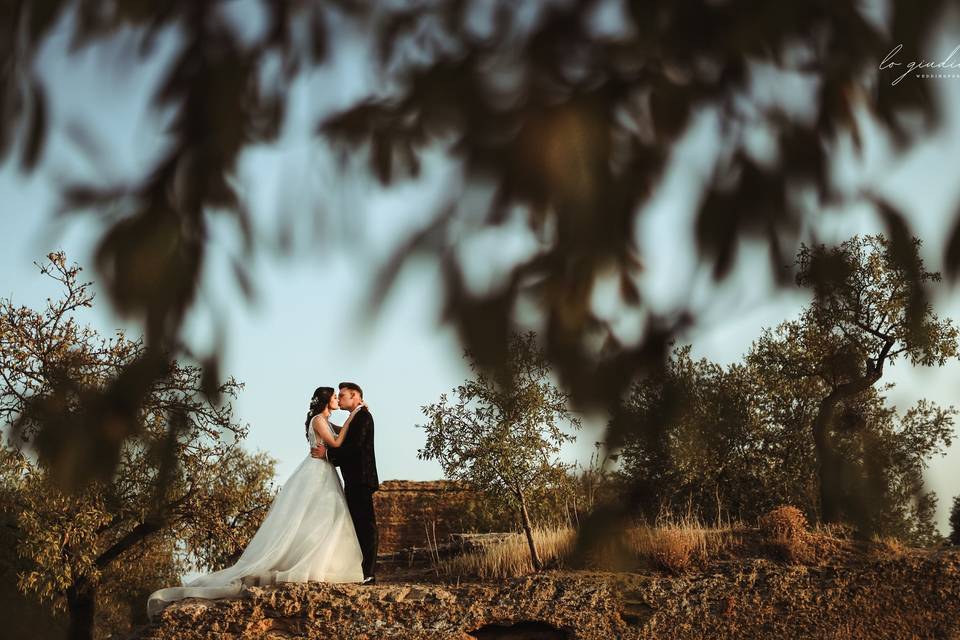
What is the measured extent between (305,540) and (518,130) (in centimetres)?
687

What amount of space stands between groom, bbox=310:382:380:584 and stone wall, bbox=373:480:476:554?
7.36m

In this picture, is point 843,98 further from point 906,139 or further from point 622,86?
point 622,86

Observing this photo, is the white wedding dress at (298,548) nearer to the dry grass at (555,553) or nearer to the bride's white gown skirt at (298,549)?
the bride's white gown skirt at (298,549)

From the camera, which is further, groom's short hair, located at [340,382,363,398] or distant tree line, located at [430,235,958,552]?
groom's short hair, located at [340,382,363,398]

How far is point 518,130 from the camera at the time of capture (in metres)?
1.78

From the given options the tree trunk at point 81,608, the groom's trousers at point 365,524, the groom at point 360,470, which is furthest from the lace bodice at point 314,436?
the tree trunk at point 81,608

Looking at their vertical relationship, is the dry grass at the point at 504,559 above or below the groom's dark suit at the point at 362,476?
below

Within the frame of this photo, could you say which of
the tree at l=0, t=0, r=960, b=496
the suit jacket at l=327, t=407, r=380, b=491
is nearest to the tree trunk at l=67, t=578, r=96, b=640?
the suit jacket at l=327, t=407, r=380, b=491

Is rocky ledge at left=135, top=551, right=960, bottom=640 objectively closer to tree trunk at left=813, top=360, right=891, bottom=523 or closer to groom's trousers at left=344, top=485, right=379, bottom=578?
groom's trousers at left=344, top=485, right=379, bottom=578

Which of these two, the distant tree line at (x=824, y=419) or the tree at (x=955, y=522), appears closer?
the distant tree line at (x=824, y=419)

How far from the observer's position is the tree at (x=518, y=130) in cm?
175

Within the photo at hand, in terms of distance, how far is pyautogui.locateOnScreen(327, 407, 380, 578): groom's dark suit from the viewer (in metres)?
8.28

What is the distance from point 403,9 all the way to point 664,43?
63cm

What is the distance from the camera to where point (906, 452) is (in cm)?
257
